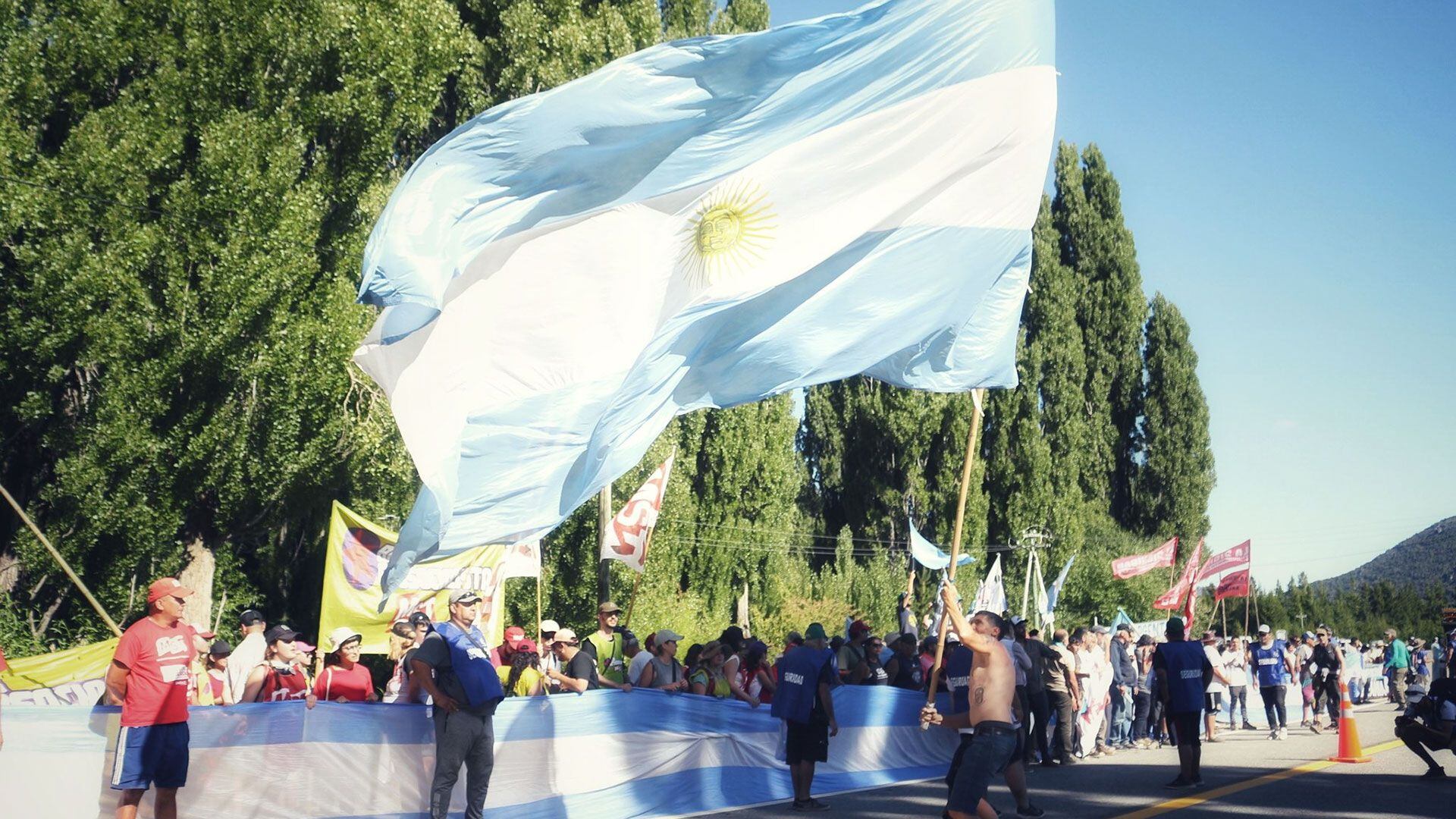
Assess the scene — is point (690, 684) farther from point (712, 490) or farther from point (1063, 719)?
point (712, 490)

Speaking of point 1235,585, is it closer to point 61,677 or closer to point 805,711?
point 805,711

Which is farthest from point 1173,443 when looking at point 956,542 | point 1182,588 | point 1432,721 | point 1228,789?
point 956,542

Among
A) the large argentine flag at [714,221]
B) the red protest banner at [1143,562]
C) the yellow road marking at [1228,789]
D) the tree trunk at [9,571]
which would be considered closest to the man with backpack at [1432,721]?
the yellow road marking at [1228,789]

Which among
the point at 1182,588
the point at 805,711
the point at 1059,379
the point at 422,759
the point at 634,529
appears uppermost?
the point at 1059,379

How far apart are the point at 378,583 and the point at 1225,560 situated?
69.3ft

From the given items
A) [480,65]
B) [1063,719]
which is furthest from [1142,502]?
[1063,719]

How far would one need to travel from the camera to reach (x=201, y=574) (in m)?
19.7

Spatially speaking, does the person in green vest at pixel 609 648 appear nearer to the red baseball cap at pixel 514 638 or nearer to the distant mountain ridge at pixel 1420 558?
the red baseball cap at pixel 514 638

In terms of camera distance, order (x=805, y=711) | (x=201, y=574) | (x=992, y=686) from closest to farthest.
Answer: (x=992, y=686), (x=805, y=711), (x=201, y=574)

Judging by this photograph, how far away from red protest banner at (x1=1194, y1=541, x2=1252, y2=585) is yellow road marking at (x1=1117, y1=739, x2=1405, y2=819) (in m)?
13.0

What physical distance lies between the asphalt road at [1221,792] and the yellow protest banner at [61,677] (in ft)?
22.5

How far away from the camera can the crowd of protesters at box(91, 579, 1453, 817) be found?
859 centimetres

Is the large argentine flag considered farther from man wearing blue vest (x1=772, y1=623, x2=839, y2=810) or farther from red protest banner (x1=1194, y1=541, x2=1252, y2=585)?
red protest banner (x1=1194, y1=541, x2=1252, y2=585)

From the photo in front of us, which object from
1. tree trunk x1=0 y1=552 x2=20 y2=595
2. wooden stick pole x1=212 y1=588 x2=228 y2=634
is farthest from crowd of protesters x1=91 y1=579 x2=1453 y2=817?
tree trunk x1=0 y1=552 x2=20 y2=595
